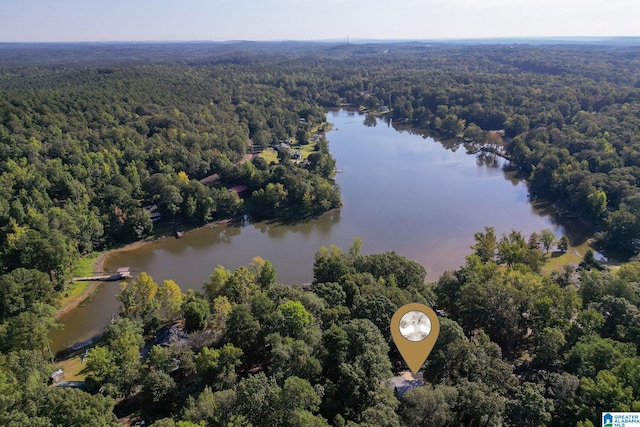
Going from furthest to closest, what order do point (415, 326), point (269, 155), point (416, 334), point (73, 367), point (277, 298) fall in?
1. point (269, 155)
2. point (73, 367)
3. point (277, 298)
4. point (415, 326)
5. point (416, 334)

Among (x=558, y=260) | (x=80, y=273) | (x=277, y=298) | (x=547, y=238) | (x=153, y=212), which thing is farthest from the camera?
(x=153, y=212)

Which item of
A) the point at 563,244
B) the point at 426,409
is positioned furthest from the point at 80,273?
the point at 563,244

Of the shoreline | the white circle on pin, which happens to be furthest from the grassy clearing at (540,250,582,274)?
the shoreline

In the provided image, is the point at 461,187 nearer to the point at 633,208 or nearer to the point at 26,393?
the point at 633,208

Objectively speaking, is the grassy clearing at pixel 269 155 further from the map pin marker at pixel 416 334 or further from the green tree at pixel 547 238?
the map pin marker at pixel 416 334

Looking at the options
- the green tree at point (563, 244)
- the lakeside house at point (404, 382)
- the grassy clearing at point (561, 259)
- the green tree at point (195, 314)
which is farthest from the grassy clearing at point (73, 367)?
the green tree at point (563, 244)

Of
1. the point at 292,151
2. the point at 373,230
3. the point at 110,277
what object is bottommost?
the point at 373,230

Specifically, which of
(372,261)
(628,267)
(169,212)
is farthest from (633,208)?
(169,212)

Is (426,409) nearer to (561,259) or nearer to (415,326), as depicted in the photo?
(415,326)
